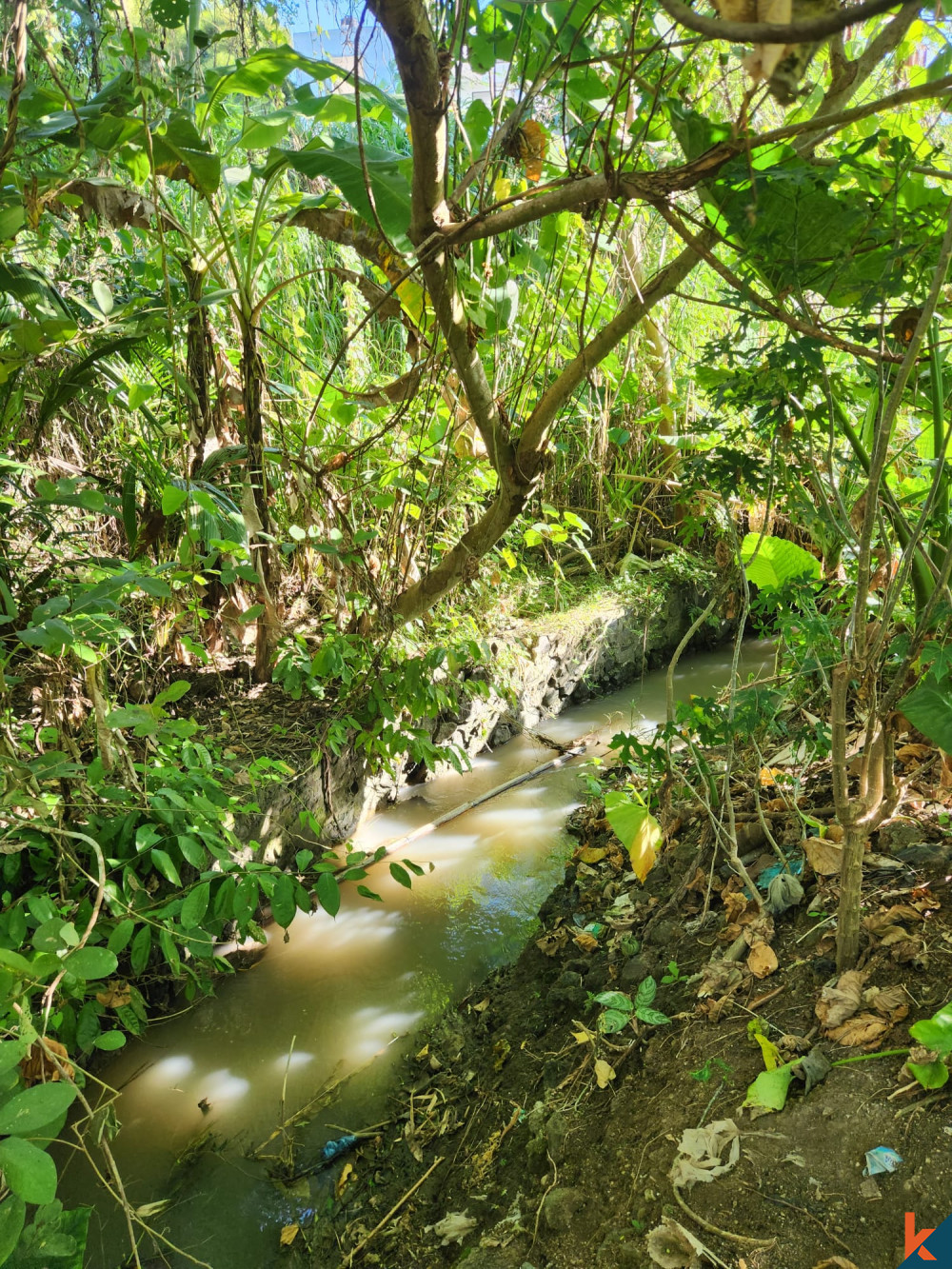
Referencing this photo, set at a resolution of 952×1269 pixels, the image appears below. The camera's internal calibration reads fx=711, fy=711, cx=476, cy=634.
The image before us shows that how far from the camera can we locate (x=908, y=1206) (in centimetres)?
85

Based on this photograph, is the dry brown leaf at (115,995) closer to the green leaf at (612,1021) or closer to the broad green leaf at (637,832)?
the green leaf at (612,1021)

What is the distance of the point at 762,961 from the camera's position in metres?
1.35

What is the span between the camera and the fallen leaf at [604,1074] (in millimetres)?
1364

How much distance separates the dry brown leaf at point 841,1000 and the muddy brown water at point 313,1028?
1089 mm

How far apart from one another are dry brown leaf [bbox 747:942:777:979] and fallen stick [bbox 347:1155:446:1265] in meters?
0.78

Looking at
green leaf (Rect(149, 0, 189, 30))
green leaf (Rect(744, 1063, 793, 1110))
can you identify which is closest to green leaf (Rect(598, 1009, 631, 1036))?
green leaf (Rect(744, 1063, 793, 1110))

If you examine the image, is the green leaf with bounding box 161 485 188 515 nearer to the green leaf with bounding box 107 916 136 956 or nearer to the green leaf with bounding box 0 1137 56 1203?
the green leaf with bounding box 107 916 136 956

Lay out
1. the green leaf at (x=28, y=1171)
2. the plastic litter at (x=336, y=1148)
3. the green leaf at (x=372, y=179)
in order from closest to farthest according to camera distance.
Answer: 1. the green leaf at (x=28, y=1171)
2. the green leaf at (x=372, y=179)
3. the plastic litter at (x=336, y=1148)

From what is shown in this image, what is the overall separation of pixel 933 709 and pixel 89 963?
1227 millimetres

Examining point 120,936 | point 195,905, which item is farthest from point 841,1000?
point 120,936

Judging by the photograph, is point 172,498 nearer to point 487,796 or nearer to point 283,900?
point 283,900

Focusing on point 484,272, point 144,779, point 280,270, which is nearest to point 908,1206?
point 144,779

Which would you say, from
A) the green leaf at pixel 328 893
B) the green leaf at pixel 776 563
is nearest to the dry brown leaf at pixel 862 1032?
the green leaf at pixel 328 893

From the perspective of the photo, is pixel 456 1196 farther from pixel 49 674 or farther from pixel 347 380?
pixel 347 380
